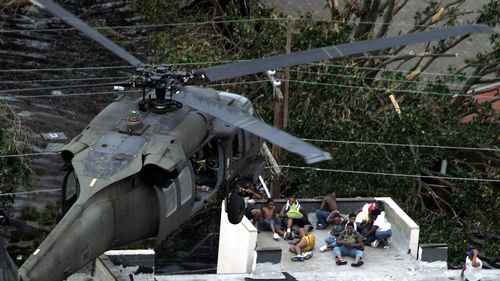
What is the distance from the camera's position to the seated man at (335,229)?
26312mm

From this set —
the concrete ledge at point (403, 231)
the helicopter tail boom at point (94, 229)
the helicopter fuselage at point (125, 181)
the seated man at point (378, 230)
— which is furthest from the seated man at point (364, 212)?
the helicopter tail boom at point (94, 229)

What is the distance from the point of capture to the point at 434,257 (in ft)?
86.2

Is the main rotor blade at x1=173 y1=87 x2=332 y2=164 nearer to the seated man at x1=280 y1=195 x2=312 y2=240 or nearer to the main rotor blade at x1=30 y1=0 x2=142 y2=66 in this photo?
the main rotor blade at x1=30 y1=0 x2=142 y2=66

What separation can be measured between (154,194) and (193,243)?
16921 millimetres

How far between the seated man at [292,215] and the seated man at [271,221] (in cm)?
16

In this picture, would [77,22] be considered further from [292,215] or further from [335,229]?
[335,229]

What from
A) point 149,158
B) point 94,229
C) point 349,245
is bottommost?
point 349,245

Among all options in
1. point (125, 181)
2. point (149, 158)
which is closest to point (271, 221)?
point (149, 158)

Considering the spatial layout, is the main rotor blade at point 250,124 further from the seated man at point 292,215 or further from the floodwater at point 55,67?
the floodwater at point 55,67

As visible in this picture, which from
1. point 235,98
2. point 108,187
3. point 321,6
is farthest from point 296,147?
point 321,6

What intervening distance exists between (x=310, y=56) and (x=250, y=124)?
8.80 ft

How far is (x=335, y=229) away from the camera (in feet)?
87.0

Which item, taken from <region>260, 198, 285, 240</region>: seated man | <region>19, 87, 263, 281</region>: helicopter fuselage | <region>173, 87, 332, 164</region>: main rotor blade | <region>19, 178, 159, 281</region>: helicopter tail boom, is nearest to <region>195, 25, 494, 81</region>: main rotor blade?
Answer: <region>173, 87, 332, 164</region>: main rotor blade

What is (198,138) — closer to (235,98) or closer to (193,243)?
(235,98)
